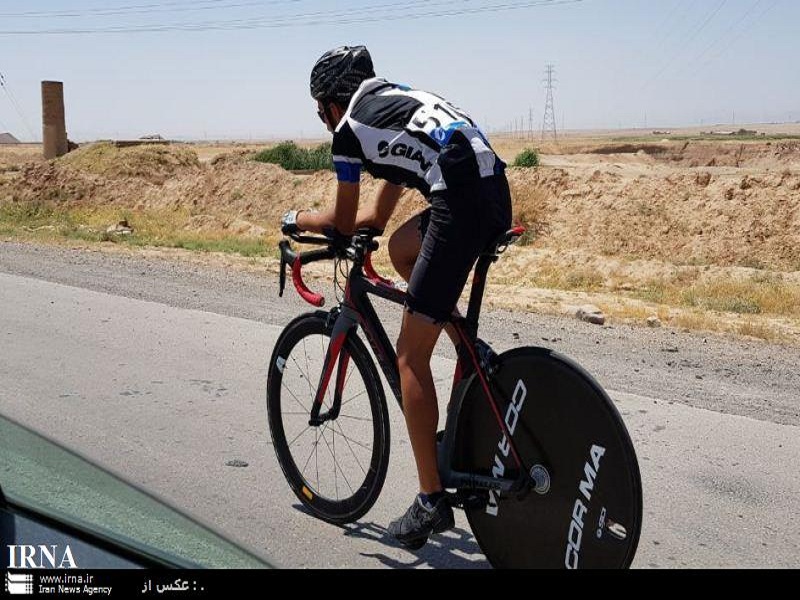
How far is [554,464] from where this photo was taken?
11.9 feet

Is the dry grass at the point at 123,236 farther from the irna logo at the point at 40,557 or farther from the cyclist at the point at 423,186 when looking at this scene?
the irna logo at the point at 40,557

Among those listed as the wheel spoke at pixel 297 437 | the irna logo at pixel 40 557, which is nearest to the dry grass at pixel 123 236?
the wheel spoke at pixel 297 437

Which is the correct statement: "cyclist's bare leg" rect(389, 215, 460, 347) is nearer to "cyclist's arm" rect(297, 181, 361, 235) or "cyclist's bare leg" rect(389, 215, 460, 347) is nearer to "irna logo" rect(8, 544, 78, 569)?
"cyclist's arm" rect(297, 181, 361, 235)

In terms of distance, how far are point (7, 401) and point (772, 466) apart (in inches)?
183

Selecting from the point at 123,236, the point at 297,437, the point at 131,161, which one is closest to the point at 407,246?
the point at 297,437

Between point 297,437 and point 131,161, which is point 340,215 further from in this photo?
point 131,161

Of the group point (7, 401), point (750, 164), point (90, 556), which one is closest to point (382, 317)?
point (7, 401)

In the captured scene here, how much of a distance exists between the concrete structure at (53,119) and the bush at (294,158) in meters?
8.42

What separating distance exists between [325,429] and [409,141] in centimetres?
157

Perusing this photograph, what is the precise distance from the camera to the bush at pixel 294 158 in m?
41.8

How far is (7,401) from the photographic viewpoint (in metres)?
6.28

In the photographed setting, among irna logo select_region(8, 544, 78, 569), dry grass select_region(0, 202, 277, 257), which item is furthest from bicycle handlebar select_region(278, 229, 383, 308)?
dry grass select_region(0, 202, 277, 257)

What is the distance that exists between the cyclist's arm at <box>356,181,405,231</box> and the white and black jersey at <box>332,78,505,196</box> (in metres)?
0.32

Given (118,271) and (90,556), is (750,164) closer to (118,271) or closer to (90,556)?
(118,271)
